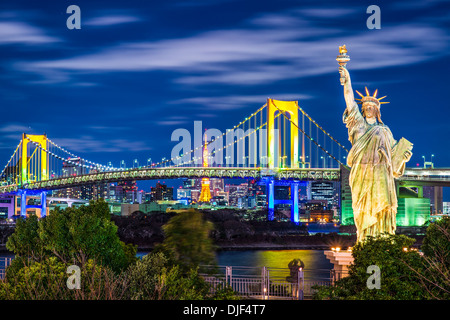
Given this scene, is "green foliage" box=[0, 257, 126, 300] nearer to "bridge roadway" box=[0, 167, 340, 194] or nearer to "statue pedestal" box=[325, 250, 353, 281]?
"statue pedestal" box=[325, 250, 353, 281]

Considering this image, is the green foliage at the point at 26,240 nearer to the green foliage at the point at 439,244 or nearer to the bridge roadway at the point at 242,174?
the green foliage at the point at 439,244

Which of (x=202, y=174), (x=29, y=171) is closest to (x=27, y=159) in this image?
(x=29, y=171)

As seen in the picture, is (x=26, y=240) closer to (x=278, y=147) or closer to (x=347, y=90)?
(x=347, y=90)

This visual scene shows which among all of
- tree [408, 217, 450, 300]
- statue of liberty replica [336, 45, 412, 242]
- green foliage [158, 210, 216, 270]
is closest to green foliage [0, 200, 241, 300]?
green foliage [158, 210, 216, 270]

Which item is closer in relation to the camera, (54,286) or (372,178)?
(54,286)

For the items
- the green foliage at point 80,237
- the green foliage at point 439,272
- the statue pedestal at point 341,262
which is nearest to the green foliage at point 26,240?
the green foliage at point 80,237
